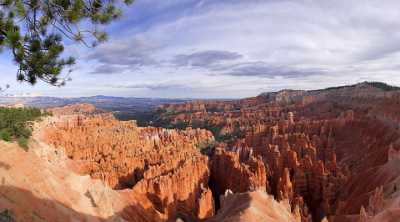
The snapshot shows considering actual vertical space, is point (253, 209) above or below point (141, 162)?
above

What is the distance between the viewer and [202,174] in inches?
1956

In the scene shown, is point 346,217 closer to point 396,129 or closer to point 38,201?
point 38,201

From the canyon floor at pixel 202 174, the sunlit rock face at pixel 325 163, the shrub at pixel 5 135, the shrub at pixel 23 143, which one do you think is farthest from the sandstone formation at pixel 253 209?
the shrub at pixel 5 135

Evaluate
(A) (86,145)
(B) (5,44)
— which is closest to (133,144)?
(A) (86,145)

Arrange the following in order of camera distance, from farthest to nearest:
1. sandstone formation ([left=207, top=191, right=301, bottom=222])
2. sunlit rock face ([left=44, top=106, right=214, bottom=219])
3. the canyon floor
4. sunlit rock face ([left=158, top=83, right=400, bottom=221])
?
sunlit rock face ([left=44, top=106, right=214, bottom=219]), sunlit rock face ([left=158, top=83, right=400, bottom=221]), the canyon floor, sandstone formation ([left=207, top=191, right=301, bottom=222])

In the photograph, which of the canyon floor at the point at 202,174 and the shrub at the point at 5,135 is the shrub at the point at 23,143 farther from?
the shrub at the point at 5,135

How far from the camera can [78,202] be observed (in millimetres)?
26750


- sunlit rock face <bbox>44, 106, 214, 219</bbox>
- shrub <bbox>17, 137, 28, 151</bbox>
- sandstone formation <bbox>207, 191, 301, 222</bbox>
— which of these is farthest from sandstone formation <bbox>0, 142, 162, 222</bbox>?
sandstone formation <bbox>207, 191, 301, 222</bbox>

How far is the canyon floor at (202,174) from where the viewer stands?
2341 cm

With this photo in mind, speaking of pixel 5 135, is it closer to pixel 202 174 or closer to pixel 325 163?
pixel 202 174

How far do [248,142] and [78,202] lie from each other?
145 feet

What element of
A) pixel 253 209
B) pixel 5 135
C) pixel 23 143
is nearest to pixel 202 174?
pixel 23 143

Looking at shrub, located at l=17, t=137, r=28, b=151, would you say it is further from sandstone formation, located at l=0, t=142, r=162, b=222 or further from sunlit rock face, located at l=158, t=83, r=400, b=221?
sunlit rock face, located at l=158, t=83, r=400, b=221

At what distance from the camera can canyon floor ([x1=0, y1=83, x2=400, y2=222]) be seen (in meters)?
23.4
